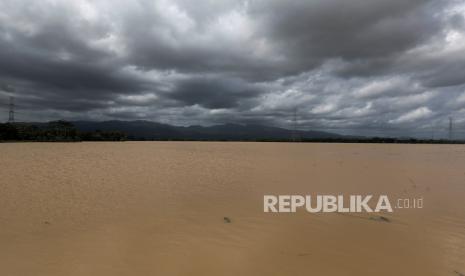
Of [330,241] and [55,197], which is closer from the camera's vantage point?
[330,241]

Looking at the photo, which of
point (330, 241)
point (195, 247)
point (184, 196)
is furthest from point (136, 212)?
point (330, 241)

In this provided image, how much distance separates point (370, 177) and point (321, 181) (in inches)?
131

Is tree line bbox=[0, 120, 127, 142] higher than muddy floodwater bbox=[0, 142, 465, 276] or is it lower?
higher

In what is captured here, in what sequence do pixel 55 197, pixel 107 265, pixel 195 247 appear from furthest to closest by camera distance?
pixel 55 197
pixel 195 247
pixel 107 265

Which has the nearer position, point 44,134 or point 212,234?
point 212,234

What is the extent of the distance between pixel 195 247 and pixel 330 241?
9.14ft

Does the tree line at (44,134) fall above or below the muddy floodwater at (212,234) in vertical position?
above

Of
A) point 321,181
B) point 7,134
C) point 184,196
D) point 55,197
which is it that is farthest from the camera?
point 7,134

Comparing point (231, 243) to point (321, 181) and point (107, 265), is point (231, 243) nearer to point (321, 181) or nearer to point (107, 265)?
point (107, 265)

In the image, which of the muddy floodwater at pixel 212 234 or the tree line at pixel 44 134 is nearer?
the muddy floodwater at pixel 212 234

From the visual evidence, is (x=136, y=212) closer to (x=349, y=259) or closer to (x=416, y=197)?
(x=349, y=259)

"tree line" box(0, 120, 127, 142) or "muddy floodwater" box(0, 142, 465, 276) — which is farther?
"tree line" box(0, 120, 127, 142)

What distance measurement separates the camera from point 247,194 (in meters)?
10.8

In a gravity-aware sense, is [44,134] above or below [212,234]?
above
